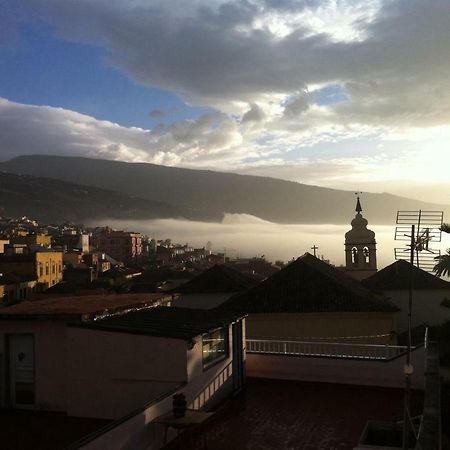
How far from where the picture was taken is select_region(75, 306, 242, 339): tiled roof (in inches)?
455

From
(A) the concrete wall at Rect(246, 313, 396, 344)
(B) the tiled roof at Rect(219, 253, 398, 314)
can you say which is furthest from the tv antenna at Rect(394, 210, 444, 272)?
(B) the tiled roof at Rect(219, 253, 398, 314)

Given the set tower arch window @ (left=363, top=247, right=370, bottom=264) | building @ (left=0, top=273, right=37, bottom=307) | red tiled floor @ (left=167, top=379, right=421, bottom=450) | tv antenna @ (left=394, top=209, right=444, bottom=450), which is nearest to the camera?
tv antenna @ (left=394, top=209, right=444, bottom=450)

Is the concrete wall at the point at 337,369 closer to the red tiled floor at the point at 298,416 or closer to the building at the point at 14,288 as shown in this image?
the red tiled floor at the point at 298,416

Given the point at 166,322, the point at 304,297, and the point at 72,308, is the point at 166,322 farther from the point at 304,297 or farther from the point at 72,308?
the point at 304,297

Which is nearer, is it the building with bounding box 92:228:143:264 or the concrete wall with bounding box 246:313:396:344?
the concrete wall with bounding box 246:313:396:344

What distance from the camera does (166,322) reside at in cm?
1300

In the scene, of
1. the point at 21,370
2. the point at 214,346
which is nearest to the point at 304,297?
the point at 214,346

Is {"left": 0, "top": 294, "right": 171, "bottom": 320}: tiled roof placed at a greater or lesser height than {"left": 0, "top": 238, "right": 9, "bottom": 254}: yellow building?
greater

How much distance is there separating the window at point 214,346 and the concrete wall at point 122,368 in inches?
52.5

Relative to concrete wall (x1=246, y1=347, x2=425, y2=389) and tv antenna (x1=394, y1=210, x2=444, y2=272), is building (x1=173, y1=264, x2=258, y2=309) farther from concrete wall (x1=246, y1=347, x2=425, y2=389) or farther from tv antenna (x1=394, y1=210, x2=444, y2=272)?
tv antenna (x1=394, y1=210, x2=444, y2=272)

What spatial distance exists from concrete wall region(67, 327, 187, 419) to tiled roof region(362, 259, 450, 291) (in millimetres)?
26993

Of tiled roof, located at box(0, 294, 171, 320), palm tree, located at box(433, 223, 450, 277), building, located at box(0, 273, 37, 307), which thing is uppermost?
palm tree, located at box(433, 223, 450, 277)

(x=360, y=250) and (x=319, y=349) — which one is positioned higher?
(x=360, y=250)

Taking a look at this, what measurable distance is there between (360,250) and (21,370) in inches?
1337
